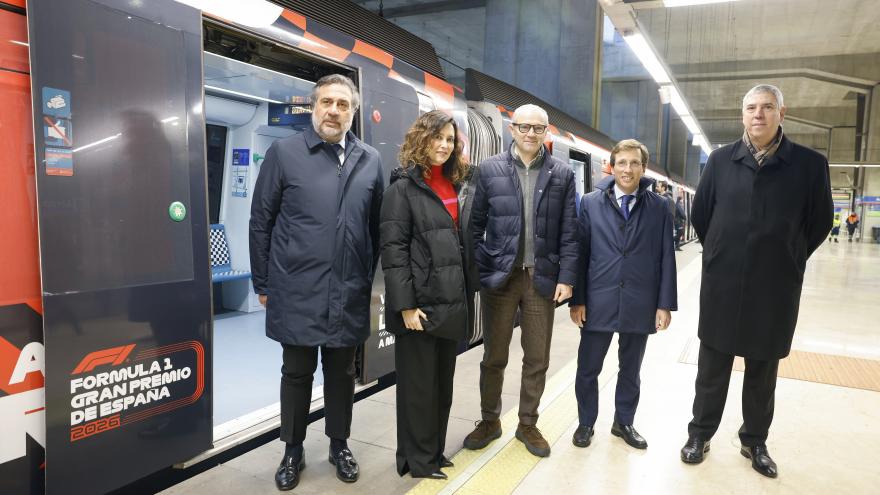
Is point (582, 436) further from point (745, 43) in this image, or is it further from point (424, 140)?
point (745, 43)

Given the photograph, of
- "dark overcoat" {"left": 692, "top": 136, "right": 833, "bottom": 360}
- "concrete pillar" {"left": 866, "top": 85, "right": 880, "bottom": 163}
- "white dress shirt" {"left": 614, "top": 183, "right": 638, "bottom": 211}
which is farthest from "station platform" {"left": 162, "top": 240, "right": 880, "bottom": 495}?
"concrete pillar" {"left": 866, "top": 85, "right": 880, "bottom": 163}

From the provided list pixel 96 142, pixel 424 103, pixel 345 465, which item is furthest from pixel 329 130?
pixel 424 103

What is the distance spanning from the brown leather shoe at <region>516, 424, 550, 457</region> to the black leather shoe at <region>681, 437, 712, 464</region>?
2.01 feet

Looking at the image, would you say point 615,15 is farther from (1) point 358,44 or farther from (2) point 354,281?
(2) point 354,281

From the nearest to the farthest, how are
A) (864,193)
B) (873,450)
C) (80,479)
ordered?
(80,479) → (873,450) → (864,193)

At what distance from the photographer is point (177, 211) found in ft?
6.47

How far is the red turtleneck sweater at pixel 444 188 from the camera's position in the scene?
2162mm

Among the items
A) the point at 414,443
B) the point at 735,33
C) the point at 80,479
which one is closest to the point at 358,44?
the point at 414,443

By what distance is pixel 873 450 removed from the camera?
2.63 m

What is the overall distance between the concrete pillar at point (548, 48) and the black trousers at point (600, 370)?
448 inches

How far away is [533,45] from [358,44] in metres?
11.9

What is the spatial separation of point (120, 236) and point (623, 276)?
2033 millimetres

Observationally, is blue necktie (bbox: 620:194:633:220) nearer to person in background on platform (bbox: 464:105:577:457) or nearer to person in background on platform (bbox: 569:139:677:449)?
person in background on platform (bbox: 569:139:677:449)

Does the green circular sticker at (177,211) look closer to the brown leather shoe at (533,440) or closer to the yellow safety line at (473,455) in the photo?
the yellow safety line at (473,455)
